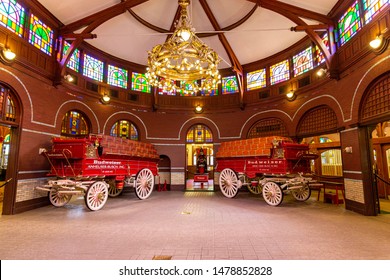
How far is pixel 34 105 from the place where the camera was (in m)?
7.77

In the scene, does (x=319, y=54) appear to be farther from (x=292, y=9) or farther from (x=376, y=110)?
(x=376, y=110)

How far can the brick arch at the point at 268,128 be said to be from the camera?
37.1ft

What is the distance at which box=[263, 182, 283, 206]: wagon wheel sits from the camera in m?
7.97

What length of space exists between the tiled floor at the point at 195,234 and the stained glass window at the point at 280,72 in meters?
7.28

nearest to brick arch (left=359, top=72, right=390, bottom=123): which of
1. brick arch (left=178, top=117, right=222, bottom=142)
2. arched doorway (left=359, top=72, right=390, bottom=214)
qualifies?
arched doorway (left=359, top=72, right=390, bottom=214)

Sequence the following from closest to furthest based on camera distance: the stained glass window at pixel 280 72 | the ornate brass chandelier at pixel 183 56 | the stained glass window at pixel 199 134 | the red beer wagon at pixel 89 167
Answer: the ornate brass chandelier at pixel 183 56 → the red beer wagon at pixel 89 167 → the stained glass window at pixel 280 72 → the stained glass window at pixel 199 134

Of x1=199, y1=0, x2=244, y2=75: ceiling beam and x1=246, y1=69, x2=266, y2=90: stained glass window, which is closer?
x1=199, y1=0, x2=244, y2=75: ceiling beam

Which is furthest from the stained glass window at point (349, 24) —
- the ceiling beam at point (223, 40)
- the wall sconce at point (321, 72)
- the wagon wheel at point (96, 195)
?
the wagon wheel at point (96, 195)

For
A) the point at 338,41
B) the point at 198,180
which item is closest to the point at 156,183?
the point at 198,180

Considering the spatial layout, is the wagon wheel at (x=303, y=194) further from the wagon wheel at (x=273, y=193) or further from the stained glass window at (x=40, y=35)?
the stained glass window at (x=40, y=35)

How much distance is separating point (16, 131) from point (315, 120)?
40.2 feet

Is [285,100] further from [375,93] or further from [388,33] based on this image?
[388,33]

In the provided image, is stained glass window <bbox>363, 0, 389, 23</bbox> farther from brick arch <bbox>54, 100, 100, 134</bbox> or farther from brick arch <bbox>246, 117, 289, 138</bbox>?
brick arch <bbox>54, 100, 100, 134</bbox>

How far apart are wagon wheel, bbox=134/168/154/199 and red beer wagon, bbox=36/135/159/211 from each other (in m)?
0.16
